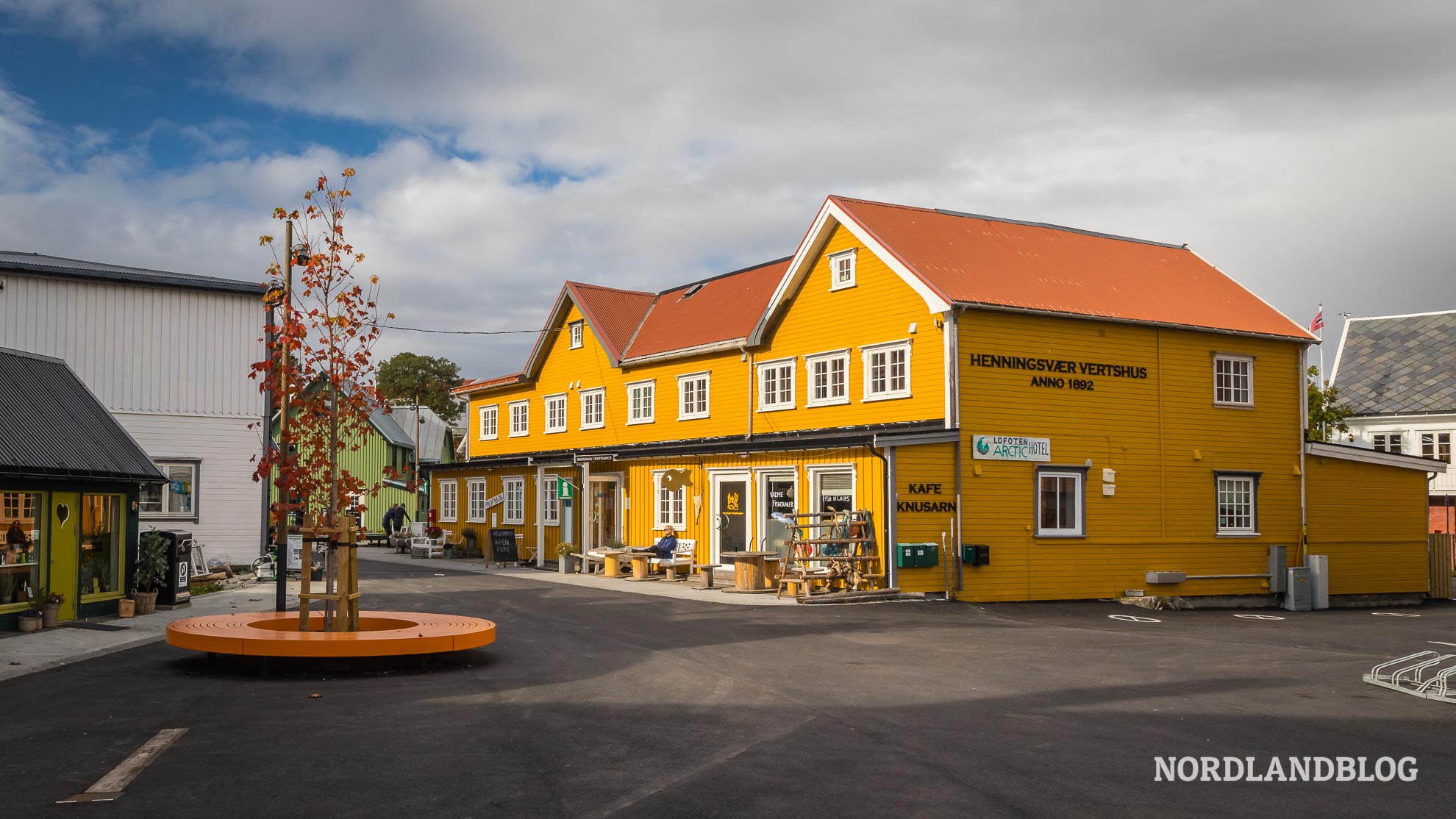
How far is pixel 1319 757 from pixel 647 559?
804 inches

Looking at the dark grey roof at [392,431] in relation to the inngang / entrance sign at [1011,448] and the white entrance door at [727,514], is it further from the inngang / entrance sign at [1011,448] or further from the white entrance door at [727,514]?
the inngang / entrance sign at [1011,448]

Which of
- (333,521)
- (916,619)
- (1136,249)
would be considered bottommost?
(916,619)

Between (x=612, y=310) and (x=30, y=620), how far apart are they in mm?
22002

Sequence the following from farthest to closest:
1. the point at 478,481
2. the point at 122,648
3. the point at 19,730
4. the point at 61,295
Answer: the point at 478,481 < the point at 61,295 < the point at 122,648 < the point at 19,730

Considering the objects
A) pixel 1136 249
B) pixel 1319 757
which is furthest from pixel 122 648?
pixel 1136 249

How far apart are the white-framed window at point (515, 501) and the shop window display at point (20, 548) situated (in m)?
18.9

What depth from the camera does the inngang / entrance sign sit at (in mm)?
23016

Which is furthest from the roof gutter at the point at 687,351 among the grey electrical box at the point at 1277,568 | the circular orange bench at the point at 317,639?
the circular orange bench at the point at 317,639

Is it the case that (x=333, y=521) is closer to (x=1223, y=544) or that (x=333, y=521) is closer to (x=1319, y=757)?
(x=1319, y=757)

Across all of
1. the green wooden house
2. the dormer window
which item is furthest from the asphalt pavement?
the green wooden house

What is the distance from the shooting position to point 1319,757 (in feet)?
26.8

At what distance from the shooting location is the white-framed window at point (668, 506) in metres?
28.0

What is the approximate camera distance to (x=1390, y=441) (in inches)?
1773

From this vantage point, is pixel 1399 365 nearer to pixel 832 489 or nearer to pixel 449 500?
pixel 832 489
